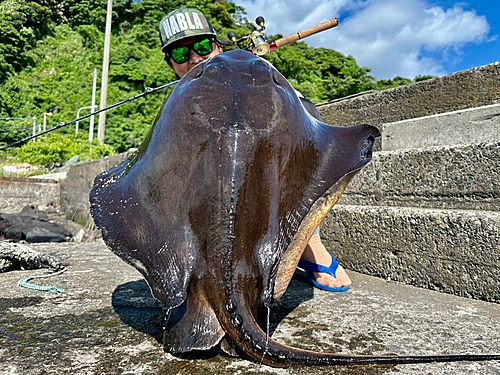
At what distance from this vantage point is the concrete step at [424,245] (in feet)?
7.64

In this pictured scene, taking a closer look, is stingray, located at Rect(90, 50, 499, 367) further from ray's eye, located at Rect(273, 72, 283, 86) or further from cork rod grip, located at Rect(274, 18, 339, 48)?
cork rod grip, located at Rect(274, 18, 339, 48)

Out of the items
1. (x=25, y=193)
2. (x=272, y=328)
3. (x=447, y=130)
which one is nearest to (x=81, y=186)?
(x=25, y=193)

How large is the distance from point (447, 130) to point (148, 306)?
8.52 feet

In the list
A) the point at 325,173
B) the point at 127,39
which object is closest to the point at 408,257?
the point at 325,173

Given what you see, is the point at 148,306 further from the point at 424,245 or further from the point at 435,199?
the point at 435,199

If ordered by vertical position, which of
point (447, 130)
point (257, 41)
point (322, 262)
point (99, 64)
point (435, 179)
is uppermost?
point (99, 64)

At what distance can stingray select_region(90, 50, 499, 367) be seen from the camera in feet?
4.32

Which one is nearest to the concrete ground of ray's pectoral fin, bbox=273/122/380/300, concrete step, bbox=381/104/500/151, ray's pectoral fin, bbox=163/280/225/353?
ray's pectoral fin, bbox=163/280/225/353

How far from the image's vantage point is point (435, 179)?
2.81 m

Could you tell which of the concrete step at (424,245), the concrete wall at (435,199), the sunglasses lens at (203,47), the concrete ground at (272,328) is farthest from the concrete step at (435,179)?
the sunglasses lens at (203,47)

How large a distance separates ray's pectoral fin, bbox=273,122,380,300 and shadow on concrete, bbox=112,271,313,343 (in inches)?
20.1

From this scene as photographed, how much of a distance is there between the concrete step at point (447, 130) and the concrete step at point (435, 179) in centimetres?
41

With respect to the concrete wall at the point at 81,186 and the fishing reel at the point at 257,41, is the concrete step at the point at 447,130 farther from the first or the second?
the concrete wall at the point at 81,186

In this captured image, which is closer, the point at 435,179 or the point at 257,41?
the point at 435,179
